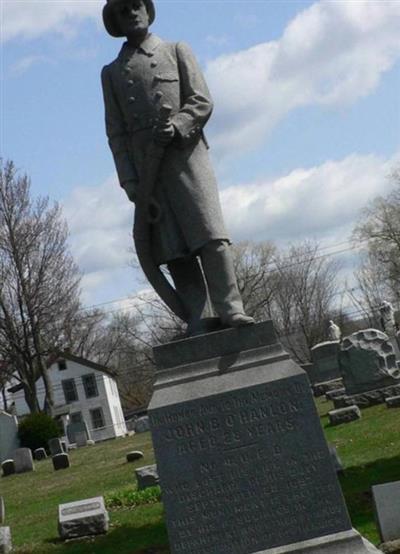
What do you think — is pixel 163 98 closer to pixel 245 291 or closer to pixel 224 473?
pixel 224 473

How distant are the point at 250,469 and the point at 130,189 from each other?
250 cm

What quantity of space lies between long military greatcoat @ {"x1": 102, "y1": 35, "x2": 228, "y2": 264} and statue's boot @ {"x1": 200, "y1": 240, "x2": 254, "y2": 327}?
0.28 feet

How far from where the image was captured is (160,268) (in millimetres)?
8562

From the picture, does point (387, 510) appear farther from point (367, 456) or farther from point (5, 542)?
point (367, 456)

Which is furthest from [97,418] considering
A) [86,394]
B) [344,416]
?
[344,416]

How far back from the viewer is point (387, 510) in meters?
8.89

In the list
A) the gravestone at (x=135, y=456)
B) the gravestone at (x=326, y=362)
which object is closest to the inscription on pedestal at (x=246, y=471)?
the gravestone at (x=135, y=456)

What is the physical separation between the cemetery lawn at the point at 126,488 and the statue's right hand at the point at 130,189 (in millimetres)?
3638

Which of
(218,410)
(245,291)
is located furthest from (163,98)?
(245,291)

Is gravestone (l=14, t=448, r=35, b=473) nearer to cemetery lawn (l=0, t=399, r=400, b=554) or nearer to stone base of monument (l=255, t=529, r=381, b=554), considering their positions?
cemetery lawn (l=0, t=399, r=400, b=554)

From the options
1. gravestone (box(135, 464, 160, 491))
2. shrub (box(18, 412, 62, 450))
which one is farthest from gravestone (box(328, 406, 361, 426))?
shrub (box(18, 412, 62, 450))

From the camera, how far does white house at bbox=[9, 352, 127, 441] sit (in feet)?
226

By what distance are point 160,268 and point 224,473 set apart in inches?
74.5

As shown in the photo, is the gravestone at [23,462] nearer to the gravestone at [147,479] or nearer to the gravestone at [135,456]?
the gravestone at [135,456]
